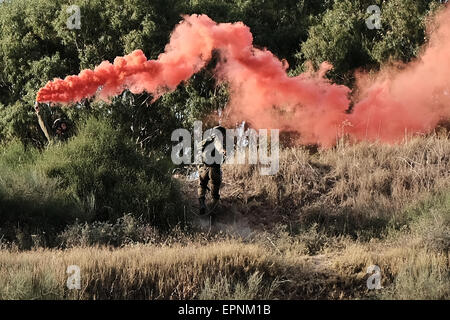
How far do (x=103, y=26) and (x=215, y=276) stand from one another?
1592 cm

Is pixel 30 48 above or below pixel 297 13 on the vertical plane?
below

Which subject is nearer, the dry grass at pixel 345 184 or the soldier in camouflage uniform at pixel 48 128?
the dry grass at pixel 345 184

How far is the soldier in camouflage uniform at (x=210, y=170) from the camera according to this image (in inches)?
663

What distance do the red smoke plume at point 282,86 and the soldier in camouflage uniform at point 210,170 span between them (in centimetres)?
315

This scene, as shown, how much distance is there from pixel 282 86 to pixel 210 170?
4484mm

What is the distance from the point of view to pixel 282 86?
794 inches

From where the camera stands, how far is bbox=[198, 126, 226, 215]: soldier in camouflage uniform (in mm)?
16828

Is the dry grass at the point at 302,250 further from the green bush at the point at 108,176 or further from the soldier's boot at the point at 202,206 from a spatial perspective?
the green bush at the point at 108,176

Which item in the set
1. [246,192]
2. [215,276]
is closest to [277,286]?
[215,276]

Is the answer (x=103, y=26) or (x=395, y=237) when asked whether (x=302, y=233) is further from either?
(x=103, y=26)

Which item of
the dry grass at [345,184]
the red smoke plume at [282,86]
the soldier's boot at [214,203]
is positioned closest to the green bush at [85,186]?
the soldier's boot at [214,203]

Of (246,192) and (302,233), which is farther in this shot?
(246,192)

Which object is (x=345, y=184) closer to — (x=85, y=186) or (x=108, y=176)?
(x=108, y=176)

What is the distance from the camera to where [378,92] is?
22578 mm
